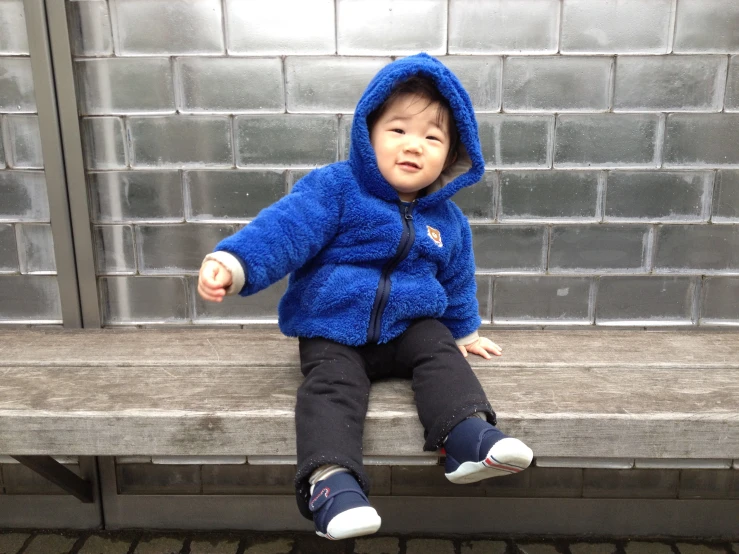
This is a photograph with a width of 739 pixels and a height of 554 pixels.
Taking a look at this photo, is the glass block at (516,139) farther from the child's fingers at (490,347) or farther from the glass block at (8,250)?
the glass block at (8,250)

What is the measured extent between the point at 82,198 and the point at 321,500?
155 cm

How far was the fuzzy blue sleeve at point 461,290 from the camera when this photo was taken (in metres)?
1.81

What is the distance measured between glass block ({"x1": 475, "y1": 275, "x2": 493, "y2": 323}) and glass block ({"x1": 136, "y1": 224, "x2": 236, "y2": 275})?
38.2 inches

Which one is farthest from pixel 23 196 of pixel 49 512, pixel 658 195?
pixel 658 195

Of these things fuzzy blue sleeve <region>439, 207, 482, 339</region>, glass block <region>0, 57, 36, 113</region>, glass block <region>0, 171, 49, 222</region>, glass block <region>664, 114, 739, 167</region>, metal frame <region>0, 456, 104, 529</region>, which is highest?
glass block <region>0, 57, 36, 113</region>

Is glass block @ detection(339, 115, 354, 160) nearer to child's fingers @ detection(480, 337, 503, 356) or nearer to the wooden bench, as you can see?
the wooden bench

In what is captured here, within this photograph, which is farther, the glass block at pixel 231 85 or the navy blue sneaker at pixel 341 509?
the glass block at pixel 231 85

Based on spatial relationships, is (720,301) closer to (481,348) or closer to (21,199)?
(481,348)

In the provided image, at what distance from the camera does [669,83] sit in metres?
2.19

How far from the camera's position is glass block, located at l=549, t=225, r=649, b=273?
2305 millimetres

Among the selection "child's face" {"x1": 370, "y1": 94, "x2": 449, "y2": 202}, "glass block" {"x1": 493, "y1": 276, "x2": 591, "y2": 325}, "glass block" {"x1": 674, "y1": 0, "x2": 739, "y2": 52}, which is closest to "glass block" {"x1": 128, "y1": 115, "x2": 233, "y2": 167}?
"child's face" {"x1": 370, "y1": 94, "x2": 449, "y2": 202}

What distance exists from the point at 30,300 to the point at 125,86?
3.01ft

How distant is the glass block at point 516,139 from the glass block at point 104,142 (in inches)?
52.2

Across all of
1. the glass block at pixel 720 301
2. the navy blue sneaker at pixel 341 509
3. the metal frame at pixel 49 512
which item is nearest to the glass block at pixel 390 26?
the glass block at pixel 720 301
